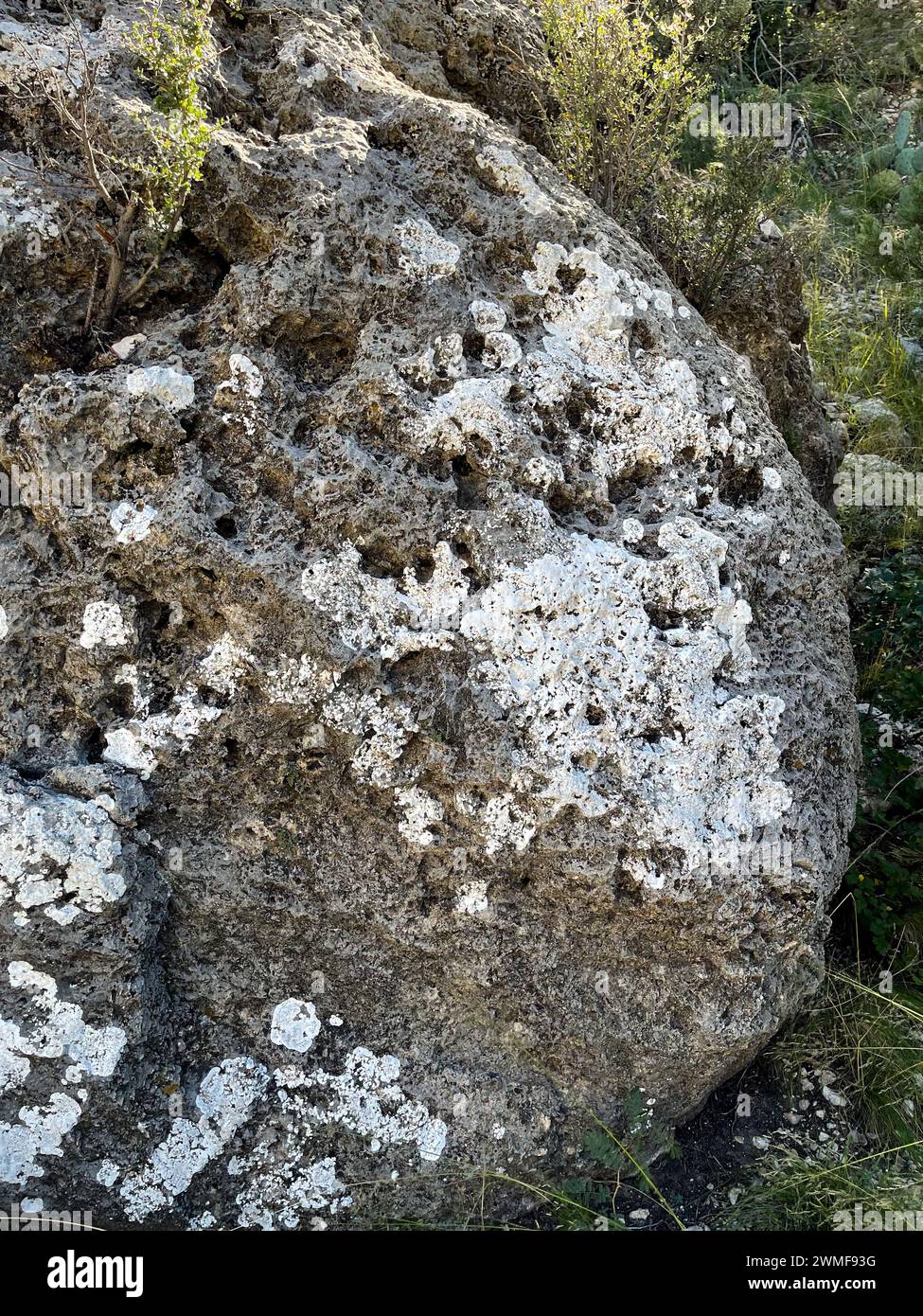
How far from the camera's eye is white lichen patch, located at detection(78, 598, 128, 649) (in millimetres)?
2725

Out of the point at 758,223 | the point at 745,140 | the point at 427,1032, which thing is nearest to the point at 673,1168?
the point at 427,1032

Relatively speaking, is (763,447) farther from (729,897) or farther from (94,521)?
(94,521)

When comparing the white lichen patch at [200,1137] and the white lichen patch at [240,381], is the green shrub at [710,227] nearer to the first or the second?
the white lichen patch at [240,381]

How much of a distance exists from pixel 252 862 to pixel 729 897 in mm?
1245

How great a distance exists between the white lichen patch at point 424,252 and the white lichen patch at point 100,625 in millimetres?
1213

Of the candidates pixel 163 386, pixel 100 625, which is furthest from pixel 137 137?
pixel 100 625

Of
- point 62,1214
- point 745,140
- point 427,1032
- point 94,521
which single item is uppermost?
point 745,140

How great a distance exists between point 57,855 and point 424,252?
6.08ft

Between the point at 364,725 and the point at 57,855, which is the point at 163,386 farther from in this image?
the point at 57,855

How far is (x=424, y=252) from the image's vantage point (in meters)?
3.01

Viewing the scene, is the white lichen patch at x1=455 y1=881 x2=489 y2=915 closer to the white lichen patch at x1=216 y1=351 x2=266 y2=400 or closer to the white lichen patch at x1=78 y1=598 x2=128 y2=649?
the white lichen patch at x1=78 y1=598 x2=128 y2=649

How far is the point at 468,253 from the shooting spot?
3.09 m

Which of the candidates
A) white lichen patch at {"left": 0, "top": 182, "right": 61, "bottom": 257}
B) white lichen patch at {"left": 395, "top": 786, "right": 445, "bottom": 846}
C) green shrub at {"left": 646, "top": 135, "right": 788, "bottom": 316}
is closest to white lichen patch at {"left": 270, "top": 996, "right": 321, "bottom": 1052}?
white lichen patch at {"left": 395, "top": 786, "right": 445, "bottom": 846}

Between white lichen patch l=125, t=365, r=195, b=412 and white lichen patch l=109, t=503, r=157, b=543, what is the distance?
275 mm
